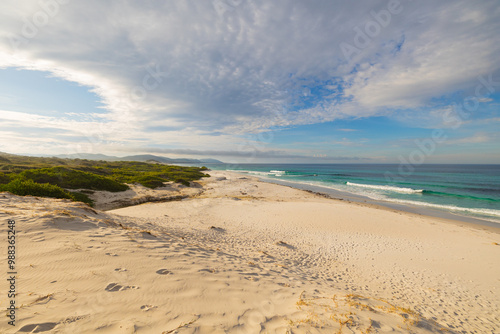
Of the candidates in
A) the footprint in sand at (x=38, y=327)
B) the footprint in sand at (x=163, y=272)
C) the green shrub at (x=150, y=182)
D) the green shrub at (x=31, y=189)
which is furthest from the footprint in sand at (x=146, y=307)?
the green shrub at (x=150, y=182)

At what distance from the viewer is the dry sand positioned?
3.37 metres

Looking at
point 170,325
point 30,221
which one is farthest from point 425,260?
point 30,221

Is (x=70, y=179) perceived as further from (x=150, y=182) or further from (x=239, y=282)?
(x=239, y=282)

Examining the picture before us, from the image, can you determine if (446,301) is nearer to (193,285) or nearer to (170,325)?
(193,285)

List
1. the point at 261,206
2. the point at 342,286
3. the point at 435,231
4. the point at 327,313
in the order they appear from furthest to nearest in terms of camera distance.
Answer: the point at 261,206
the point at 435,231
the point at 342,286
the point at 327,313

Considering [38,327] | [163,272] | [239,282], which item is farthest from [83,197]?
[239,282]

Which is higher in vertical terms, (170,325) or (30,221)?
(30,221)

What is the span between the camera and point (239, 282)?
5.20 meters

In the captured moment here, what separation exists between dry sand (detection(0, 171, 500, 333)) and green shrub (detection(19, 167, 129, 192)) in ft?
35.6

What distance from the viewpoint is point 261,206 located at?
64.3 ft

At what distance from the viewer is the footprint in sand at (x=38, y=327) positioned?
2654 mm

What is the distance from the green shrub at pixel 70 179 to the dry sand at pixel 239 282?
428 inches

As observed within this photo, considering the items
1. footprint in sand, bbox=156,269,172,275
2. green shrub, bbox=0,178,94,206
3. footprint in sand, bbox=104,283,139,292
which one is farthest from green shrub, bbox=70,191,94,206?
footprint in sand, bbox=104,283,139,292

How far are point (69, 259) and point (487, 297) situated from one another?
41.2ft
